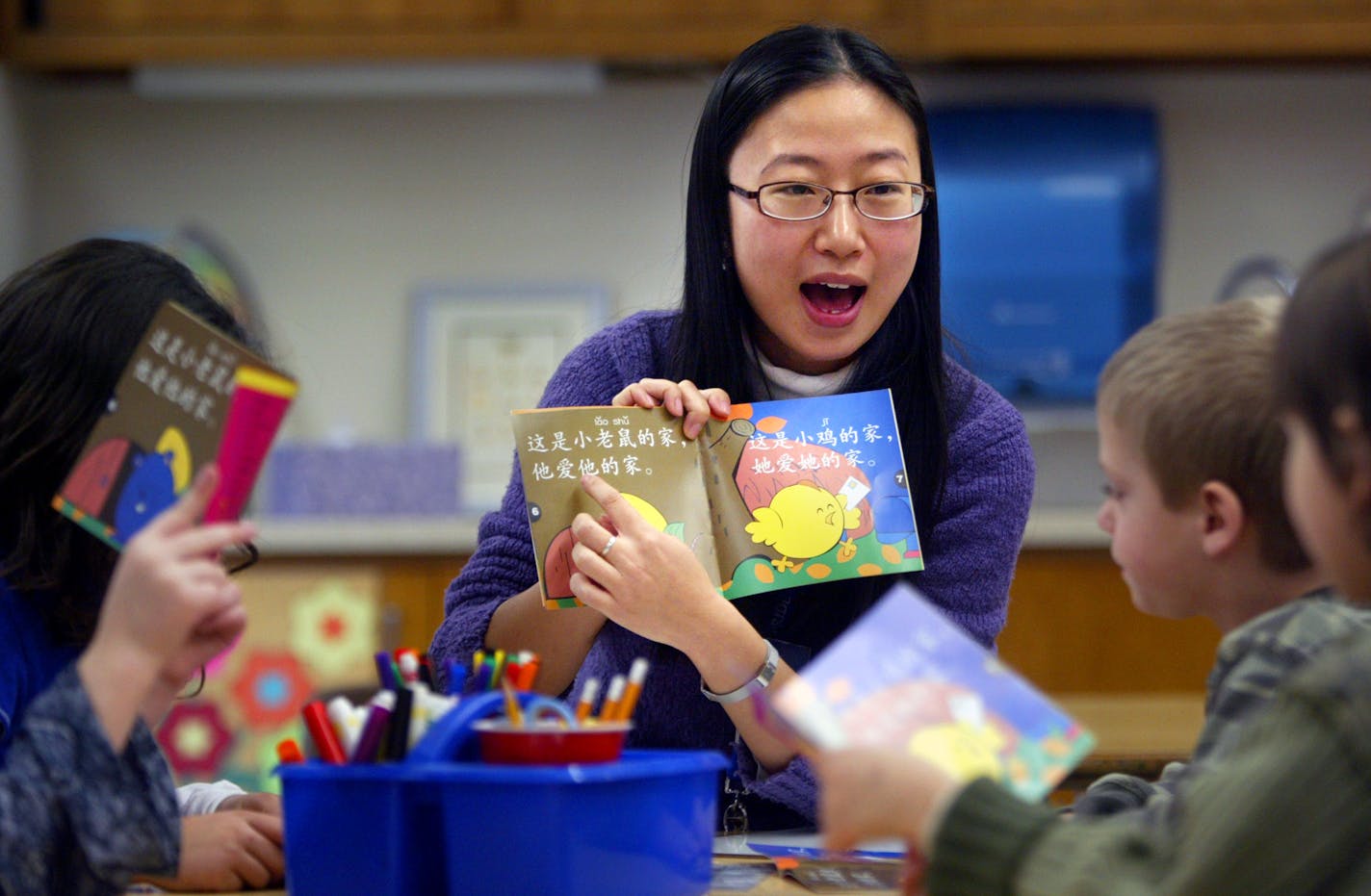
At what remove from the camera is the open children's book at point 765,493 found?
48.1 inches

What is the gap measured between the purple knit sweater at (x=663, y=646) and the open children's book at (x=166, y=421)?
0.57 metres

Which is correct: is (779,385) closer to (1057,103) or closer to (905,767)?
(905,767)

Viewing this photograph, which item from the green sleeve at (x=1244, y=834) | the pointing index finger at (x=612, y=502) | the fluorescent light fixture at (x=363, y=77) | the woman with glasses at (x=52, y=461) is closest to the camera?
the green sleeve at (x=1244, y=834)

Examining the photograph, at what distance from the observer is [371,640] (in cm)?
306

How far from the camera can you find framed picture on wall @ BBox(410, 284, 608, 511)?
3629 millimetres

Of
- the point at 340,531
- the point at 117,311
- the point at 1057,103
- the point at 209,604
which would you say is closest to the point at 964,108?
the point at 1057,103

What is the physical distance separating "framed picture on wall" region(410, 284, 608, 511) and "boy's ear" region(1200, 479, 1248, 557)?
2.74 metres

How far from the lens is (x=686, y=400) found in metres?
1.24

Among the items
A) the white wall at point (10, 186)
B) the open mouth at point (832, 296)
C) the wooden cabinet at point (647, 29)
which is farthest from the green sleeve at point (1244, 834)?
the white wall at point (10, 186)

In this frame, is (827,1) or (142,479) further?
(827,1)

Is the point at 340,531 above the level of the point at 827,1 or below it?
below

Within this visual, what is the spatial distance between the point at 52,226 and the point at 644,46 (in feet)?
4.99

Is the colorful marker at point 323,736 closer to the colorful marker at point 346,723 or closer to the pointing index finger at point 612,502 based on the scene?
the colorful marker at point 346,723

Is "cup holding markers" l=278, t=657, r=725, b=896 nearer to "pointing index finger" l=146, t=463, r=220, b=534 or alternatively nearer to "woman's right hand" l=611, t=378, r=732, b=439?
"pointing index finger" l=146, t=463, r=220, b=534
